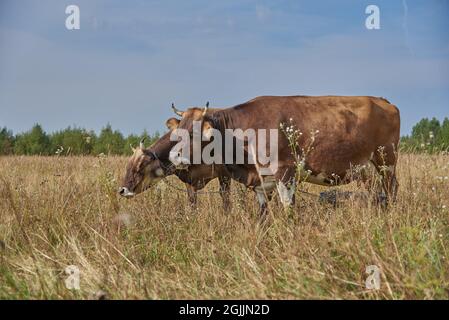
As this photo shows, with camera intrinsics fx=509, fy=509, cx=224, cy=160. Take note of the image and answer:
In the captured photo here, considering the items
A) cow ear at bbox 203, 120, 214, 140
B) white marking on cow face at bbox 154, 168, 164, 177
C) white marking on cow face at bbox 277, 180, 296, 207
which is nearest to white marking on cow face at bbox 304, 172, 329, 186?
white marking on cow face at bbox 277, 180, 296, 207

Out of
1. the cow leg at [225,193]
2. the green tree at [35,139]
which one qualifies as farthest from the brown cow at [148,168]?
the green tree at [35,139]

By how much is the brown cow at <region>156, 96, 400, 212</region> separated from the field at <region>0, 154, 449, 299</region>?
0.59m

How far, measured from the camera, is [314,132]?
659 cm

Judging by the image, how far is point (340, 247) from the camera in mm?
4176

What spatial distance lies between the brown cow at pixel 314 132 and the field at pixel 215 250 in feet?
1.94

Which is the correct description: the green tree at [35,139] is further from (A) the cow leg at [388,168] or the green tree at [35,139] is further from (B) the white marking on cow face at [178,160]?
(A) the cow leg at [388,168]

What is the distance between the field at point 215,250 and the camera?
3680 mm

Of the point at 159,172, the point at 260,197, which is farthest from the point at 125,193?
the point at 260,197

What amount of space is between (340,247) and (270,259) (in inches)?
22.9

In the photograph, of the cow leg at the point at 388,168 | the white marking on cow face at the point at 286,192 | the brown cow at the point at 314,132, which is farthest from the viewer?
the cow leg at the point at 388,168

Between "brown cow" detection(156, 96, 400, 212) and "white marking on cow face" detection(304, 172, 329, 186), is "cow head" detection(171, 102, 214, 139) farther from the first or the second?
"white marking on cow face" detection(304, 172, 329, 186)

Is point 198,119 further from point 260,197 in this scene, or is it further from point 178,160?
point 260,197

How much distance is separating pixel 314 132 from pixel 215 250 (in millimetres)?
2598

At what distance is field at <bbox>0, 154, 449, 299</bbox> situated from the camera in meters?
3.68
